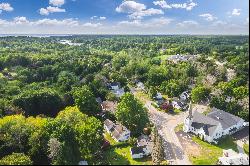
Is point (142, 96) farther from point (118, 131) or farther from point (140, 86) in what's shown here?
point (118, 131)

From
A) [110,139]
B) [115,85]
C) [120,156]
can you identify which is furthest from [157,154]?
[115,85]

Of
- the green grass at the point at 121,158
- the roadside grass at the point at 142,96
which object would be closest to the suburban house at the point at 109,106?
the roadside grass at the point at 142,96

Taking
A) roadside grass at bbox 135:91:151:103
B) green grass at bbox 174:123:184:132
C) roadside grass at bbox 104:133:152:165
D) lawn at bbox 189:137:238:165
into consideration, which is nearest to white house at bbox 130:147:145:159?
roadside grass at bbox 104:133:152:165

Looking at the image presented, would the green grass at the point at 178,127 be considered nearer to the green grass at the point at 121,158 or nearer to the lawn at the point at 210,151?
the lawn at the point at 210,151

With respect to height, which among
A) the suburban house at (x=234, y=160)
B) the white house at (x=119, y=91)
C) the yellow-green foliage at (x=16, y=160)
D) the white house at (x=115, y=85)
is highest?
the white house at (x=115, y=85)

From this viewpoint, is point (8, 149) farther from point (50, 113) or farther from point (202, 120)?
point (202, 120)

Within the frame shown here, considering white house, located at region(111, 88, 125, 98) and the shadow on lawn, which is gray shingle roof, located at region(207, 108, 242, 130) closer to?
the shadow on lawn
